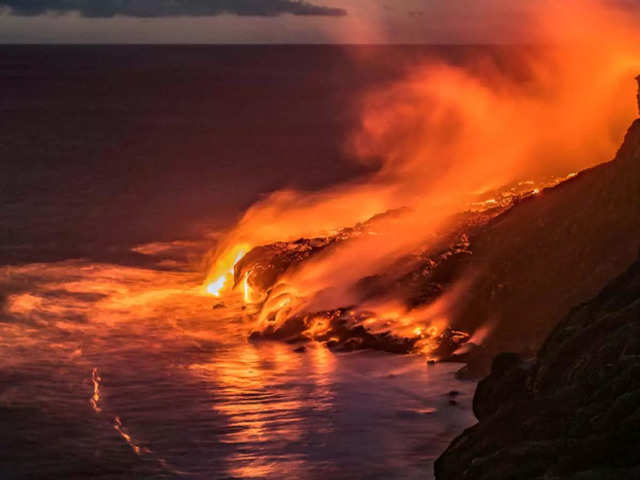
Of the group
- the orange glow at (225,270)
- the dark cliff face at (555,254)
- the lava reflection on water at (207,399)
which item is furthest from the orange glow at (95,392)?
the orange glow at (225,270)

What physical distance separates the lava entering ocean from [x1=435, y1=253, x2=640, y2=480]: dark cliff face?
5.77 metres

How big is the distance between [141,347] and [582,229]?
919 centimetres

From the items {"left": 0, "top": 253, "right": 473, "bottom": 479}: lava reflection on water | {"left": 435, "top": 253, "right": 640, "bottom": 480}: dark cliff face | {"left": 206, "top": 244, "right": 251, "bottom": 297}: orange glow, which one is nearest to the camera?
{"left": 435, "top": 253, "right": 640, "bottom": 480}: dark cliff face

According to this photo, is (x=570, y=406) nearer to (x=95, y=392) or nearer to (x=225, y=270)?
(x=95, y=392)

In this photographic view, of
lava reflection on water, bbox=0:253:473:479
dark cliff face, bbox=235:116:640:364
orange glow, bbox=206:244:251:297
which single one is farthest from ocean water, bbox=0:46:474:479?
dark cliff face, bbox=235:116:640:364

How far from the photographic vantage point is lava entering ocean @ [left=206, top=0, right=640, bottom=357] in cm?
2097

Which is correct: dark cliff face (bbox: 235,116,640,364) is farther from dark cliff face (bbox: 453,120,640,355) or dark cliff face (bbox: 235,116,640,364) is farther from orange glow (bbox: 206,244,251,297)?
orange glow (bbox: 206,244,251,297)

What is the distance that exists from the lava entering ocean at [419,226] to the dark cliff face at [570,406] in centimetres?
577

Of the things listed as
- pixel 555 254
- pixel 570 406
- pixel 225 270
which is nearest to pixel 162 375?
pixel 555 254

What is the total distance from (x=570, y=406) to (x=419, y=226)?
1375 cm

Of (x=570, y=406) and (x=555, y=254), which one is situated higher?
(x=555, y=254)

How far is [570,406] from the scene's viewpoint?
10836mm

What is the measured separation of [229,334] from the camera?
22828 millimetres

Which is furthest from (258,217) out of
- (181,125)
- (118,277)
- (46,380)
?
(181,125)
